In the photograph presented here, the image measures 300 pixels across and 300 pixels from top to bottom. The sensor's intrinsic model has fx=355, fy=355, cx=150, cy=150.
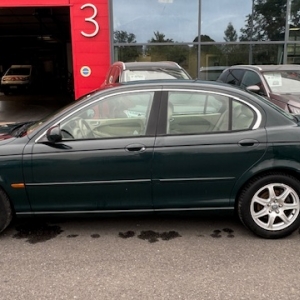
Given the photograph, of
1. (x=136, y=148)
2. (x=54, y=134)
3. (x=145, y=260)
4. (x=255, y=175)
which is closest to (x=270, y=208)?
(x=255, y=175)

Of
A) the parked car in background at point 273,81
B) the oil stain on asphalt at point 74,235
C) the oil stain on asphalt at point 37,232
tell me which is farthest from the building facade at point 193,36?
the oil stain on asphalt at point 74,235

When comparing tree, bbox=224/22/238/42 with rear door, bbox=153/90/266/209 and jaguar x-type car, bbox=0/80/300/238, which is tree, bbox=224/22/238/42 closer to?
jaguar x-type car, bbox=0/80/300/238

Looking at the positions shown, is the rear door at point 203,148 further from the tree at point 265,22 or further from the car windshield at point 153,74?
the tree at point 265,22

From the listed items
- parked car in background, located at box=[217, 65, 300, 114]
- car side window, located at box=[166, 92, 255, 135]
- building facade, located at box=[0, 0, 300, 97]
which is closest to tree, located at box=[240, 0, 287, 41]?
building facade, located at box=[0, 0, 300, 97]

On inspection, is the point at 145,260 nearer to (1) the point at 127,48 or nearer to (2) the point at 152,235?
(2) the point at 152,235

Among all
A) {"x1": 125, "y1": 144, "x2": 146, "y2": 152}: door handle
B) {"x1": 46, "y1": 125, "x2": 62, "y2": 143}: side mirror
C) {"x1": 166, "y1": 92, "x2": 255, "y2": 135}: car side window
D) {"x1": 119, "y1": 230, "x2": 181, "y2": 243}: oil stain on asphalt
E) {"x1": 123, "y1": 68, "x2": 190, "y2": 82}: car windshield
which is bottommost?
{"x1": 119, "y1": 230, "x2": 181, "y2": 243}: oil stain on asphalt

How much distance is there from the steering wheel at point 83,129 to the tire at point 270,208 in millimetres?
1628

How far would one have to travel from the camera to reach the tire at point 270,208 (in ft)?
11.4

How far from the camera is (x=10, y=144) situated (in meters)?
3.45

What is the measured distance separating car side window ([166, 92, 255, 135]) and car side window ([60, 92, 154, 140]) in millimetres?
269

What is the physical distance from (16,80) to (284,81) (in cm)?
1754

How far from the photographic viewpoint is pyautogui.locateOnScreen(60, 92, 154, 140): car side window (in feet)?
11.5

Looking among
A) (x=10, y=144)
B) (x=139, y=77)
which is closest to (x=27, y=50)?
(x=139, y=77)

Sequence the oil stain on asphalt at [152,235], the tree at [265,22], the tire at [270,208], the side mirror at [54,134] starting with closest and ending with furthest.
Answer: the side mirror at [54,134], the tire at [270,208], the oil stain on asphalt at [152,235], the tree at [265,22]
